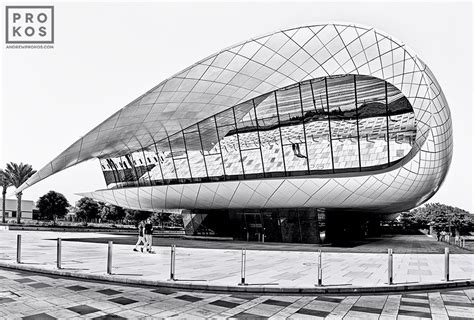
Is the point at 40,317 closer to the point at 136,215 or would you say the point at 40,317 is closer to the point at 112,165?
the point at 112,165

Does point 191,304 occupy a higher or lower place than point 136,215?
higher

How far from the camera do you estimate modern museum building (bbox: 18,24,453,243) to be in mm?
22719

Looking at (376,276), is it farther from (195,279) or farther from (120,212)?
(120,212)

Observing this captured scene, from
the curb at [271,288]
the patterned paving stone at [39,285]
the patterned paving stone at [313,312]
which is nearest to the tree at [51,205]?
the curb at [271,288]

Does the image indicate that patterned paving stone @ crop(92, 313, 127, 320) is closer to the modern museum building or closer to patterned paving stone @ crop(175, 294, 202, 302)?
patterned paving stone @ crop(175, 294, 202, 302)

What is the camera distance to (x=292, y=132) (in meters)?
28.5

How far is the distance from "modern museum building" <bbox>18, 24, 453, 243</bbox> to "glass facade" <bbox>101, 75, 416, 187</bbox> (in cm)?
7

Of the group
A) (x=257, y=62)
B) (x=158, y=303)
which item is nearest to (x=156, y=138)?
(x=257, y=62)

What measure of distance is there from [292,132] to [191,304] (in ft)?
70.4

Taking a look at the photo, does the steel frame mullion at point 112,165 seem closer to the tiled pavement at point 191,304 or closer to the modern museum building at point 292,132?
the modern museum building at point 292,132

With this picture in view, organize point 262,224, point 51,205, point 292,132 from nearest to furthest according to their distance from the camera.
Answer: point 292,132, point 262,224, point 51,205

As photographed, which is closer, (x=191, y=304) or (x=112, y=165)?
(x=191, y=304)

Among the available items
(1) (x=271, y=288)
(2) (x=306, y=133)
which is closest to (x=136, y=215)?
(2) (x=306, y=133)

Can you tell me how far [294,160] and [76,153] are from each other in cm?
1676
